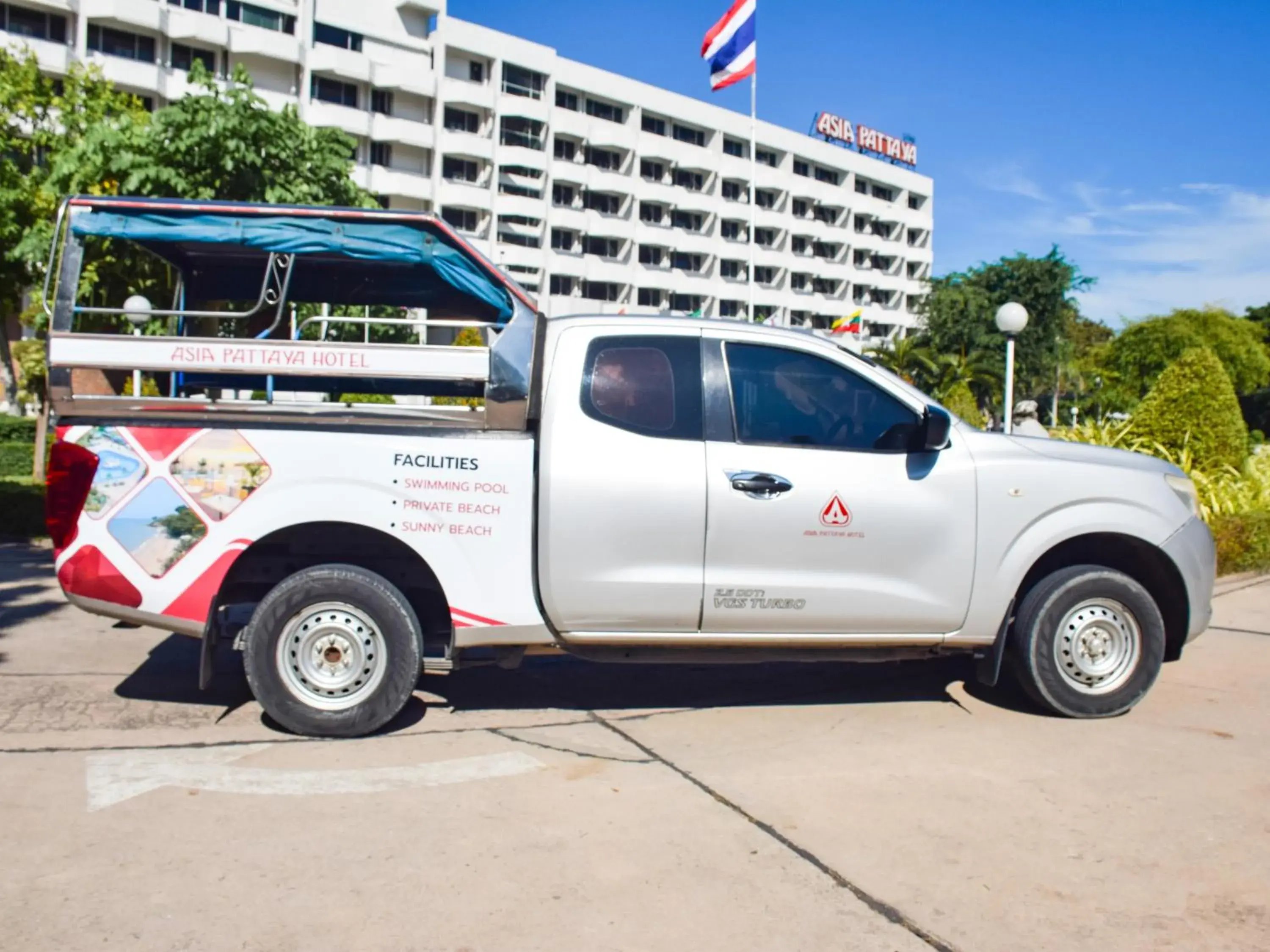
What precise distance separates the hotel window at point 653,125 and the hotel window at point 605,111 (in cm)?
153

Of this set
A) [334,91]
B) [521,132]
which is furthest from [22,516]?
[521,132]

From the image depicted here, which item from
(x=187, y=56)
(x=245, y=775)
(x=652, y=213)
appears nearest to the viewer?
(x=245, y=775)

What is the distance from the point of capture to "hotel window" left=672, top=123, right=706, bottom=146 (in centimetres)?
7312

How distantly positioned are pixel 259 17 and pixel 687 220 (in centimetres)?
3035

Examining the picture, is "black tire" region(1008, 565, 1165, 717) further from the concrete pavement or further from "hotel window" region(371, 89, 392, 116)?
"hotel window" region(371, 89, 392, 116)

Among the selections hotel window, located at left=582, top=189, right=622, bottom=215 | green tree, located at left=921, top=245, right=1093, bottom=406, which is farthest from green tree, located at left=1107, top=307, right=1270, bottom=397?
hotel window, located at left=582, top=189, right=622, bottom=215

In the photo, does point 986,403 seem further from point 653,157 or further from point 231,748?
point 231,748

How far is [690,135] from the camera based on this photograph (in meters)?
74.0

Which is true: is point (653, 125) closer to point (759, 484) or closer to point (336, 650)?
point (759, 484)

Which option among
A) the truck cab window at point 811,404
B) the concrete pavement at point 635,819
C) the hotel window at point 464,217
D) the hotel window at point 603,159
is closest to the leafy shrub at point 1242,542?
the concrete pavement at point 635,819

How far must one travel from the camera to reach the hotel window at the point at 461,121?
6038cm

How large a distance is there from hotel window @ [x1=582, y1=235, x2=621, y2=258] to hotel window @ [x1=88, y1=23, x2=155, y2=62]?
25.8 meters

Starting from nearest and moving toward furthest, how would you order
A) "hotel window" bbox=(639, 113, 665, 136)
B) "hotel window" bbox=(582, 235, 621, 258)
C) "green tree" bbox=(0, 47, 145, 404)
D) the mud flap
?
the mud flap < "green tree" bbox=(0, 47, 145, 404) < "hotel window" bbox=(582, 235, 621, 258) < "hotel window" bbox=(639, 113, 665, 136)

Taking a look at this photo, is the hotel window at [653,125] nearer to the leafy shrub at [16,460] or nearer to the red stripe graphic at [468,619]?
the leafy shrub at [16,460]
